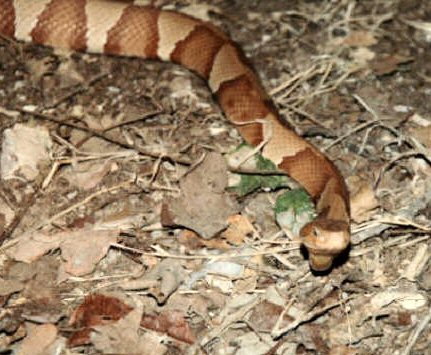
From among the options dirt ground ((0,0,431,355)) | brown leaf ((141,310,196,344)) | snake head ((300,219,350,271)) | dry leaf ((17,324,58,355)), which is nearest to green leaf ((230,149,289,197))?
dirt ground ((0,0,431,355))

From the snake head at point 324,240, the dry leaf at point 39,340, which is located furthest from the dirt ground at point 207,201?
the snake head at point 324,240

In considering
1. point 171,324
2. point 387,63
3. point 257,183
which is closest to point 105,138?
point 257,183

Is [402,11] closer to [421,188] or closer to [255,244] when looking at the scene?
[421,188]

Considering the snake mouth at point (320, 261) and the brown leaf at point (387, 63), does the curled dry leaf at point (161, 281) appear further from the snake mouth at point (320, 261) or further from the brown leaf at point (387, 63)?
the brown leaf at point (387, 63)

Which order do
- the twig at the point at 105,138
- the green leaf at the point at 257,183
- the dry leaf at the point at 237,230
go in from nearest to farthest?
the dry leaf at the point at 237,230, the green leaf at the point at 257,183, the twig at the point at 105,138

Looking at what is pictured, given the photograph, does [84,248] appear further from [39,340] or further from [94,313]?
[39,340]
